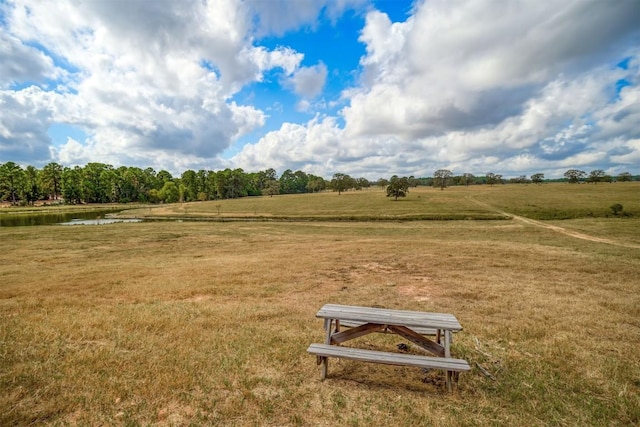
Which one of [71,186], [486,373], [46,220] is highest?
[71,186]

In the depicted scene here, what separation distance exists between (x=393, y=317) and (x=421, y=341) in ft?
2.60

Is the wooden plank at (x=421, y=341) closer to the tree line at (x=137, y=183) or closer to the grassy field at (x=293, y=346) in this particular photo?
the grassy field at (x=293, y=346)

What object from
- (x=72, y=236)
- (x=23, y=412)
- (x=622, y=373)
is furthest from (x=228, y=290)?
(x=72, y=236)

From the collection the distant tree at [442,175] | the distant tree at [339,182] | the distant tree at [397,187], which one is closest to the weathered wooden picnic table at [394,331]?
the distant tree at [397,187]

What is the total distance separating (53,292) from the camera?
11008mm

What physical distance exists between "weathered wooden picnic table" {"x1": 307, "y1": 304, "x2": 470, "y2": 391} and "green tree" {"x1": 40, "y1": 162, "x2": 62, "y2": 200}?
→ 5614 inches

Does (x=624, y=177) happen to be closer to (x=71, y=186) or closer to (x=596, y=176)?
(x=596, y=176)

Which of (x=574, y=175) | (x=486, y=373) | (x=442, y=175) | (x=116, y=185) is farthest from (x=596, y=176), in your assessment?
(x=116, y=185)

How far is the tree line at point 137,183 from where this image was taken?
99.9 meters

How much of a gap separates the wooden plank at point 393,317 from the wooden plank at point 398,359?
54 cm

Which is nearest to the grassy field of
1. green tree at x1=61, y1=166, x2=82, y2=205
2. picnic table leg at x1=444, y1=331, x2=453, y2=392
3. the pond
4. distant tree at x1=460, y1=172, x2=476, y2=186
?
picnic table leg at x1=444, y1=331, x2=453, y2=392

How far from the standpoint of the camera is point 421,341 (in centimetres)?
584

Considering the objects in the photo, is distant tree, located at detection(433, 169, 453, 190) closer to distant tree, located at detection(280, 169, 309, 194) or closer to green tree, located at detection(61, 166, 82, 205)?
distant tree, located at detection(280, 169, 309, 194)

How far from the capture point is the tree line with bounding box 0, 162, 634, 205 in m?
99.9
